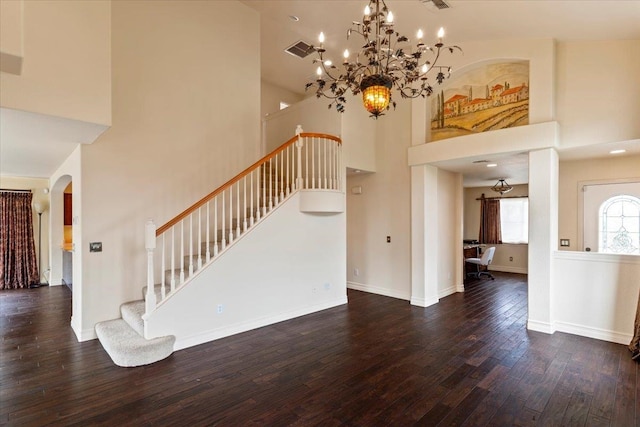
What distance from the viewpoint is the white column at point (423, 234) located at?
5.73 metres

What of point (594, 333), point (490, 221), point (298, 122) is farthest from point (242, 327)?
point (490, 221)

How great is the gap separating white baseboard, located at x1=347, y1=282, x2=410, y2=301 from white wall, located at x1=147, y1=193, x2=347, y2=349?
42.9 inches

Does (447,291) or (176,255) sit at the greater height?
(176,255)

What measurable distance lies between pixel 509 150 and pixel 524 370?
2.98m

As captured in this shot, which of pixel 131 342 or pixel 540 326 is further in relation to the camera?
pixel 540 326

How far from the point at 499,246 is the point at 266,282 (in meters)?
8.00

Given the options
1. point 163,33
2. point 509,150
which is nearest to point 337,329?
point 509,150

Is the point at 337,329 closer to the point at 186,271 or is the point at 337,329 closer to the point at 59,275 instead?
the point at 186,271

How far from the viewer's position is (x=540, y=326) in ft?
14.8

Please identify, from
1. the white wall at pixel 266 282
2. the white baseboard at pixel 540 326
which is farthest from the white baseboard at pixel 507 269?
the white wall at pixel 266 282

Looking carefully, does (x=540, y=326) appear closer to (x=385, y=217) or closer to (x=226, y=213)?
(x=385, y=217)

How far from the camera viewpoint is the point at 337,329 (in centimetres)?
454

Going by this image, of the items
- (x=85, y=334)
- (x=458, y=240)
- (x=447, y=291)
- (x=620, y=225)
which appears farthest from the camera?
(x=458, y=240)

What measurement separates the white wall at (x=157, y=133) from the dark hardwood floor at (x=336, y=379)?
44.7 inches
